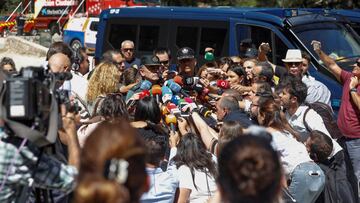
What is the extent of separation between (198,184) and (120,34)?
827 centimetres

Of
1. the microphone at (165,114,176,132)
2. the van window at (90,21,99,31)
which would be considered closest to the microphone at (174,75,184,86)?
the microphone at (165,114,176,132)

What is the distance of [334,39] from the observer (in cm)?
1130

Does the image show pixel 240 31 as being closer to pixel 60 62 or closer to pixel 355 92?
pixel 355 92

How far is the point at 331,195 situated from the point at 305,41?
14.1 feet

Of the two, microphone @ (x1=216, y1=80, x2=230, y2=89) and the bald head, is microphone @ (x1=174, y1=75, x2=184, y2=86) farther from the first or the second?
the bald head

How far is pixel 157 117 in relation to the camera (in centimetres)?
589

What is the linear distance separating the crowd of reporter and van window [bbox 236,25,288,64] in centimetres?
30

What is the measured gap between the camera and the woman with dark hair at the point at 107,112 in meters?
5.89

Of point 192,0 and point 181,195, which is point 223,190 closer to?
point 181,195

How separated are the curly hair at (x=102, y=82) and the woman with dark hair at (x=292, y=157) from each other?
1.58 m

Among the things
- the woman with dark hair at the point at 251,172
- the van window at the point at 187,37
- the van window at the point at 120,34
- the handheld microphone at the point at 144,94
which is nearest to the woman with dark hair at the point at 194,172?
the handheld microphone at the point at 144,94

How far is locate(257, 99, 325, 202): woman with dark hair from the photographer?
6.01 metres

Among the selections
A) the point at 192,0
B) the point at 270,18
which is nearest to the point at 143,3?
the point at 192,0

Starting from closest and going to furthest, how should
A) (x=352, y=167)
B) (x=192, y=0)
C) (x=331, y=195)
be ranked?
(x=331, y=195)
(x=352, y=167)
(x=192, y=0)
